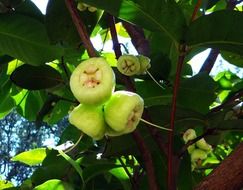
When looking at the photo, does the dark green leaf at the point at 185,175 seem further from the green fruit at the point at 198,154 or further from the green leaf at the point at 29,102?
the green leaf at the point at 29,102

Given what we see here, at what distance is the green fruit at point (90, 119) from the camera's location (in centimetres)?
61

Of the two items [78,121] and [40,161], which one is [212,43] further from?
[40,161]

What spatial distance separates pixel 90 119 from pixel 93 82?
5 centimetres

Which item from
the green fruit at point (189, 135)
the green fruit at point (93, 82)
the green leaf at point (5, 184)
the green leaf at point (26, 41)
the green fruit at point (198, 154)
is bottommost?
the green leaf at point (5, 184)

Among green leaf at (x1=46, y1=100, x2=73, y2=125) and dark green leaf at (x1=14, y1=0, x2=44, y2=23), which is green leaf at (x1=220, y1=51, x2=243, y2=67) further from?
dark green leaf at (x1=14, y1=0, x2=44, y2=23)

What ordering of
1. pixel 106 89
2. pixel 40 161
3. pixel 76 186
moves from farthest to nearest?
pixel 40 161 < pixel 76 186 < pixel 106 89

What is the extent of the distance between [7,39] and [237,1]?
0.55 m

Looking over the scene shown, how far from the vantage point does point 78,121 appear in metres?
0.62

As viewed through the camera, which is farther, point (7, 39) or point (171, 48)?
point (171, 48)

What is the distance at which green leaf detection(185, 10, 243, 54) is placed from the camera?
0.79 m

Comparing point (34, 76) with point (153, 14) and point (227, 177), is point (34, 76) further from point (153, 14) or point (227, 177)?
point (227, 177)

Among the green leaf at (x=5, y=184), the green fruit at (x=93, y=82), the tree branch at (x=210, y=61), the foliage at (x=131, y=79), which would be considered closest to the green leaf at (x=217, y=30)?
the foliage at (x=131, y=79)

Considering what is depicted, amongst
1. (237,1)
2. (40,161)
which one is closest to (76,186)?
(40,161)

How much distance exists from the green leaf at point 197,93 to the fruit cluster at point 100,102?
479 millimetres
